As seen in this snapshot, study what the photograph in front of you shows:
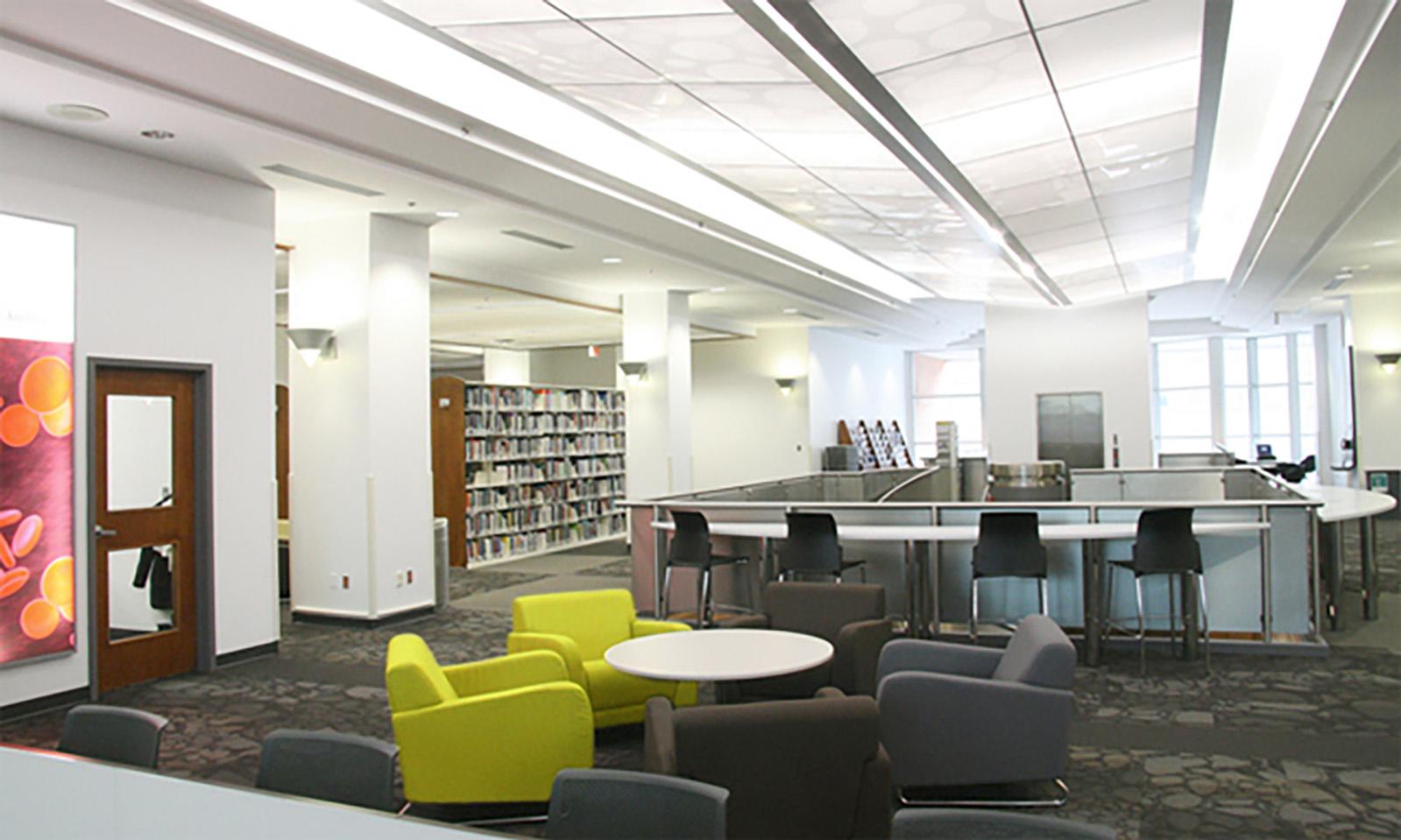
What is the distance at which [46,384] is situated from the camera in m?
5.78

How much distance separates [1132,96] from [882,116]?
146 cm

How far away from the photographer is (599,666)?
16.4 feet

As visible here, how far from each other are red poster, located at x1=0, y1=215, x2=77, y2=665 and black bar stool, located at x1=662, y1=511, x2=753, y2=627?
12.3 ft

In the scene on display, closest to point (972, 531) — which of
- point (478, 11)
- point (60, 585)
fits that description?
point (478, 11)

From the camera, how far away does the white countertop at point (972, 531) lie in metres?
6.36

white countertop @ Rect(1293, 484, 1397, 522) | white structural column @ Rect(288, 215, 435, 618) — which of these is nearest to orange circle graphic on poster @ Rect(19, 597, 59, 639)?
white structural column @ Rect(288, 215, 435, 618)

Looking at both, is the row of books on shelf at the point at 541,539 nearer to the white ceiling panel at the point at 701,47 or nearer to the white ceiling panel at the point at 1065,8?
the white ceiling panel at the point at 701,47

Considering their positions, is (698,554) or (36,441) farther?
(698,554)

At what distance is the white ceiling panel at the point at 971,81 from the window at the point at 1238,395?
16.5 meters

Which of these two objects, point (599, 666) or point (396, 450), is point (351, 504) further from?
point (599, 666)

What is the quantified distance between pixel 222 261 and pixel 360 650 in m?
2.79

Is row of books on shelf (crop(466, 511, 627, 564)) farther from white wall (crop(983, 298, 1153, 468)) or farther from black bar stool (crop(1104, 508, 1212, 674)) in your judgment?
black bar stool (crop(1104, 508, 1212, 674))

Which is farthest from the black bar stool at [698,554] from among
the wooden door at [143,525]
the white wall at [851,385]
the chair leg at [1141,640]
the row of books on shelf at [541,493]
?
the white wall at [851,385]

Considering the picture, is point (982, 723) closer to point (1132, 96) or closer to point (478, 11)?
point (478, 11)
